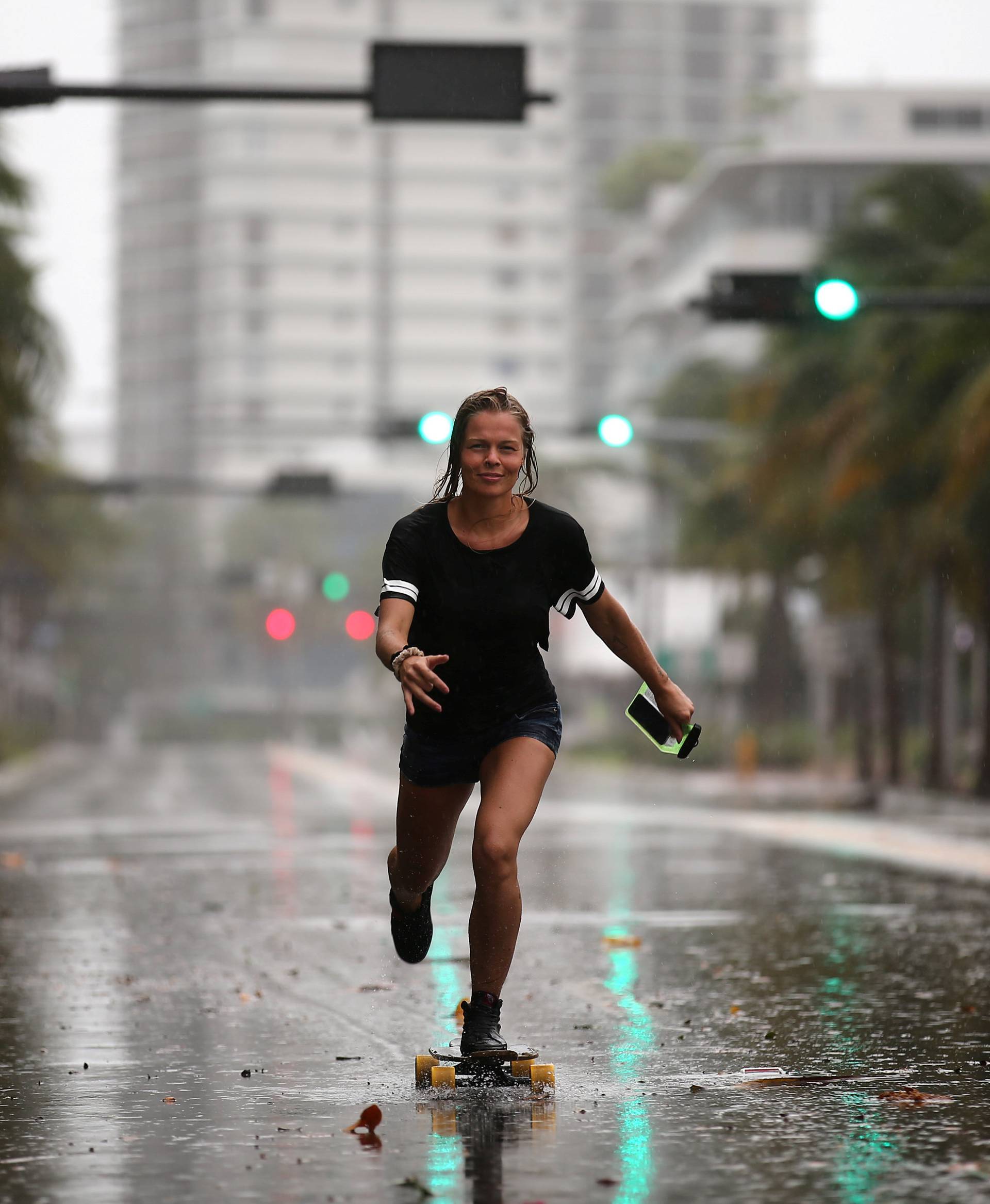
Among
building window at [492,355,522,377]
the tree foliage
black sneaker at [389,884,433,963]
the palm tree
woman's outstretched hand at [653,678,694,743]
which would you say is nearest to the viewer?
woman's outstretched hand at [653,678,694,743]

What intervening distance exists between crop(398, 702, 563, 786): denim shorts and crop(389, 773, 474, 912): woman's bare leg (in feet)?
0.13

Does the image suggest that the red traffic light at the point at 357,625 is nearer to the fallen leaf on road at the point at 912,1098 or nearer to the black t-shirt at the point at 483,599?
the black t-shirt at the point at 483,599

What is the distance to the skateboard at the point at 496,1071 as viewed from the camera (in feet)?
22.0

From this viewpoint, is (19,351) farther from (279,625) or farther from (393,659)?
(393,659)

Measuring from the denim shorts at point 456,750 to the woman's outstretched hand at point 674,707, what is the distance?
0.31 m

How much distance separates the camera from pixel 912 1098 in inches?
261

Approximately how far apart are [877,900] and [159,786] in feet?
98.6

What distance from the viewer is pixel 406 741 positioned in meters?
6.95

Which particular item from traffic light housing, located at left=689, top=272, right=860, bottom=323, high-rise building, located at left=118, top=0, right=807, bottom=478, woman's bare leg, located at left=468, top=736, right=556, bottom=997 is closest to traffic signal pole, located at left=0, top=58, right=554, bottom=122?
traffic light housing, located at left=689, top=272, right=860, bottom=323

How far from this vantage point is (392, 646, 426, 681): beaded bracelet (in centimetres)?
638

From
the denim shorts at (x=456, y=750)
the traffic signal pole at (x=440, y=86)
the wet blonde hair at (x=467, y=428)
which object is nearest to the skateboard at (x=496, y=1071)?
the denim shorts at (x=456, y=750)

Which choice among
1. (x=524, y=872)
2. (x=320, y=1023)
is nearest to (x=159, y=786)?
(x=524, y=872)

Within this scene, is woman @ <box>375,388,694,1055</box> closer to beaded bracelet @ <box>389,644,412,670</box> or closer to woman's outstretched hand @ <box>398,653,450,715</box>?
beaded bracelet @ <box>389,644,412,670</box>

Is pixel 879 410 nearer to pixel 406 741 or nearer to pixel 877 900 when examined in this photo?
pixel 877 900
